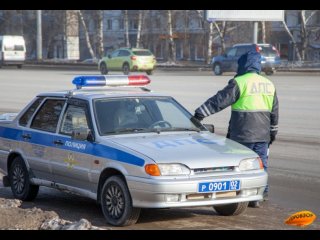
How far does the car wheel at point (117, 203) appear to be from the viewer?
24.8 ft

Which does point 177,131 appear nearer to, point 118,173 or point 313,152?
point 118,173

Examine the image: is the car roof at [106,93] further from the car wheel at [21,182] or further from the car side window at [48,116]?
the car wheel at [21,182]

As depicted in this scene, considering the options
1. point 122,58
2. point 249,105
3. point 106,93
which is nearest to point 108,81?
point 106,93

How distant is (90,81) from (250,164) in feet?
8.49

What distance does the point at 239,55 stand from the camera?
130 feet

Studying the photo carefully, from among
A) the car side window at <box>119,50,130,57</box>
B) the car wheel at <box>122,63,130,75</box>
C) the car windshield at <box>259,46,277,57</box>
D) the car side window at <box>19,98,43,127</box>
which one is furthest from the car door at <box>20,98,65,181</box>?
the car side window at <box>119,50,130,57</box>

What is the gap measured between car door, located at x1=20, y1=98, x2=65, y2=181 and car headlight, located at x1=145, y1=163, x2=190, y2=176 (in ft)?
6.07

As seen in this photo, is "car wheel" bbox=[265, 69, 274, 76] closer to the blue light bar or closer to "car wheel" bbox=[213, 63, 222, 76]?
"car wheel" bbox=[213, 63, 222, 76]

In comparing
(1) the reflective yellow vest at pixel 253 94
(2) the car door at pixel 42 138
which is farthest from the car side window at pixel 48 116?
(1) the reflective yellow vest at pixel 253 94

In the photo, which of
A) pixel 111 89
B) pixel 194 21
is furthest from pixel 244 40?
pixel 111 89

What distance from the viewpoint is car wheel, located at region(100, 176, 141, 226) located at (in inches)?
298

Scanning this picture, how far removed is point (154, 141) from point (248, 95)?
5.37ft

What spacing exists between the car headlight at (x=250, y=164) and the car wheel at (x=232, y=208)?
1.51 ft
